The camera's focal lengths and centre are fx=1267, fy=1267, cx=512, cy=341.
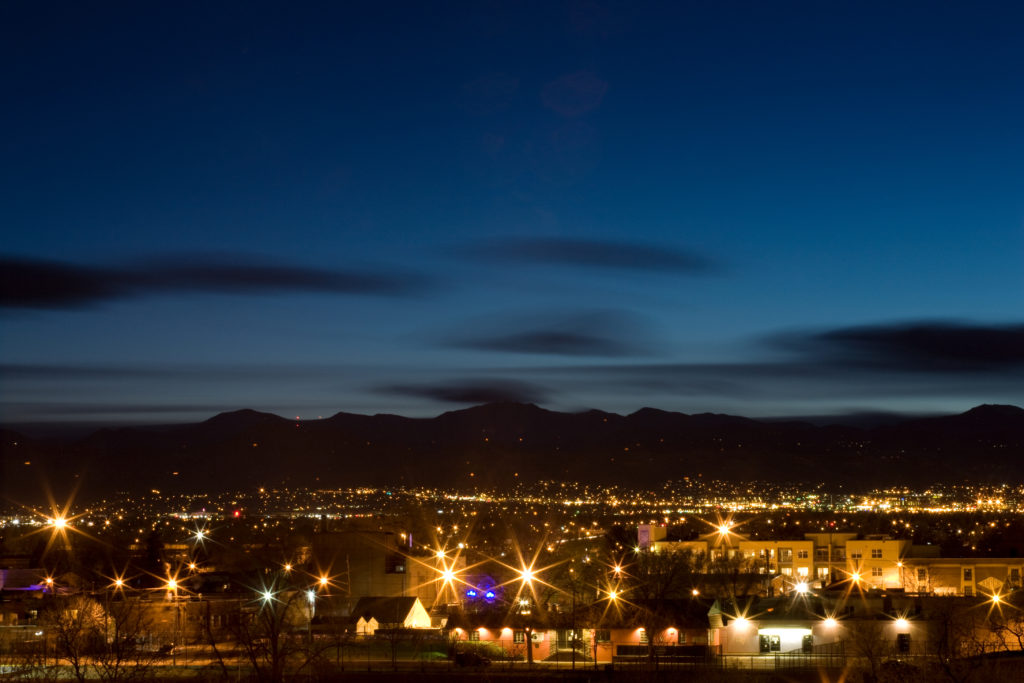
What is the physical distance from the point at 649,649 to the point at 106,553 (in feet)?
166

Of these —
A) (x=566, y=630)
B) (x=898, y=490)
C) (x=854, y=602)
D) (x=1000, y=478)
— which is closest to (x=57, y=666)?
(x=566, y=630)

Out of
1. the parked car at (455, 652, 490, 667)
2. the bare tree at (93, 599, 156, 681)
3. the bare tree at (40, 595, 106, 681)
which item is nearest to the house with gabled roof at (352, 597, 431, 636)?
the parked car at (455, 652, 490, 667)

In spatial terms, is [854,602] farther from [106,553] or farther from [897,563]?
[106,553]

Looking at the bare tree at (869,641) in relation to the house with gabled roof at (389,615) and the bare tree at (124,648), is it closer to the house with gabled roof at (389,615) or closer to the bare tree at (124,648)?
the house with gabled roof at (389,615)

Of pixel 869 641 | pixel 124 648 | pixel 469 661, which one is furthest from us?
pixel 469 661

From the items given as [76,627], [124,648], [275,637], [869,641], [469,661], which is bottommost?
[469,661]

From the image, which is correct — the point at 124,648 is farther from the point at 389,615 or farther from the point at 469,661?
the point at 389,615

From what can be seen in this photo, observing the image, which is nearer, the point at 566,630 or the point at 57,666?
the point at 57,666

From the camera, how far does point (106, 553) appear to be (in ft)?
252

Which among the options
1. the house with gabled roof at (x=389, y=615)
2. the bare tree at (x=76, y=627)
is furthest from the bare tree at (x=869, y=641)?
the bare tree at (x=76, y=627)

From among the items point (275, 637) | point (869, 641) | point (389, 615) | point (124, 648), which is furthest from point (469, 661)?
point (869, 641)

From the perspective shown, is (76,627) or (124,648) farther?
(76,627)

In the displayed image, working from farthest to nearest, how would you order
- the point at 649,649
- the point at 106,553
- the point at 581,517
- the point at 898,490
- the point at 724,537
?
1. the point at 898,490
2. the point at 581,517
3. the point at 106,553
4. the point at 724,537
5. the point at 649,649

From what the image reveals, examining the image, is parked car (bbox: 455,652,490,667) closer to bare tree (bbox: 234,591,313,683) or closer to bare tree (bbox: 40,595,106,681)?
bare tree (bbox: 234,591,313,683)
